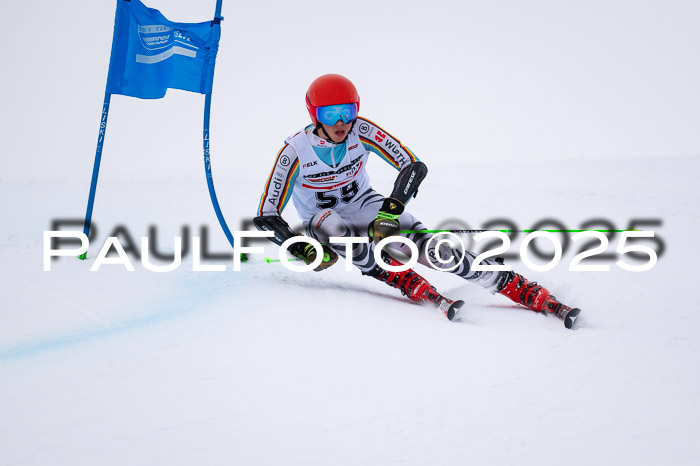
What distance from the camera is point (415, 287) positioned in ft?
12.6

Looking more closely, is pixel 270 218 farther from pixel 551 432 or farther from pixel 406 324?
pixel 551 432

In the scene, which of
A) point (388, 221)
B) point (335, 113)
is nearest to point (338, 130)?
point (335, 113)

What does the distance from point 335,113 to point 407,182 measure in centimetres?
59

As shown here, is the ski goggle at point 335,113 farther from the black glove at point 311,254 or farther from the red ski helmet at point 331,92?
the black glove at point 311,254

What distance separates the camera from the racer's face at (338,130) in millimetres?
3803

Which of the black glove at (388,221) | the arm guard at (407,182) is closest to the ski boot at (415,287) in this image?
the black glove at (388,221)

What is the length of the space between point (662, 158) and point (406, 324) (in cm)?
640

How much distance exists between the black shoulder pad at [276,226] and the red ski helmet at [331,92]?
0.69 meters

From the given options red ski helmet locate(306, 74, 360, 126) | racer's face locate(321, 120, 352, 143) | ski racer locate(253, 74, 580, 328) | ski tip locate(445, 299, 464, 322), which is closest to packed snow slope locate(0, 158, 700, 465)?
ski tip locate(445, 299, 464, 322)

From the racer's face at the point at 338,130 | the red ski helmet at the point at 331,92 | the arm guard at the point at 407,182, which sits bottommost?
the arm guard at the point at 407,182

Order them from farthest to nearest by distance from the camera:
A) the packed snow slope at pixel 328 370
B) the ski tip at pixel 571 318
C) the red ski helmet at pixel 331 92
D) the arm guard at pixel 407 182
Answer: the arm guard at pixel 407 182, the red ski helmet at pixel 331 92, the ski tip at pixel 571 318, the packed snow slope at pixel 328 370

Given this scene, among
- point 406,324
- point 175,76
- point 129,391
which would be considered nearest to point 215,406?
point 129,391

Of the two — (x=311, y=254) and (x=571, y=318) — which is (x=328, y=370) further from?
(x=571, y=318)

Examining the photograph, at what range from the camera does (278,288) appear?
4023 mm
